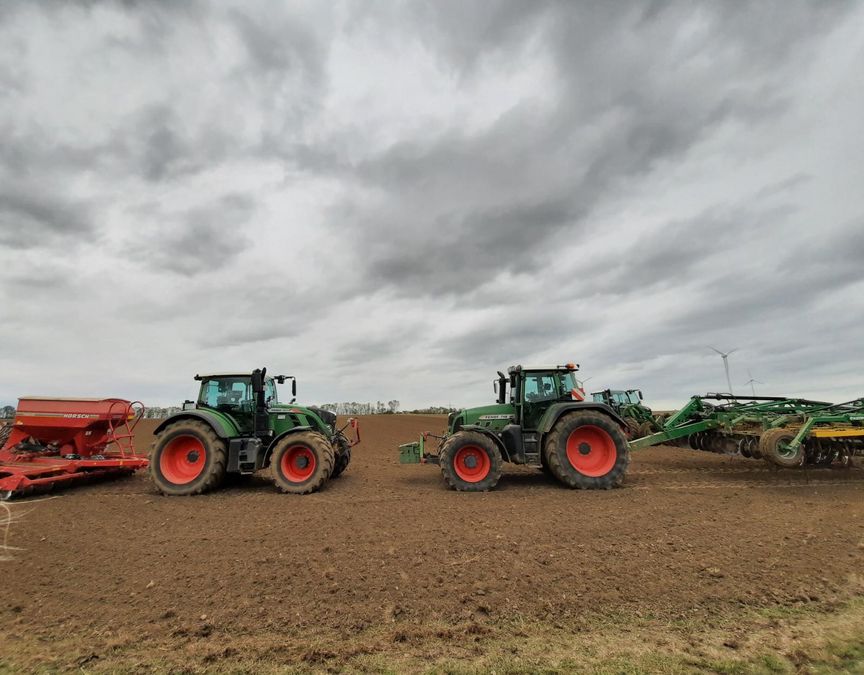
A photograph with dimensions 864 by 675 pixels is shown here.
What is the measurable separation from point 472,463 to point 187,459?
6.18m

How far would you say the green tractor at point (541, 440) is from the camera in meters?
9.64

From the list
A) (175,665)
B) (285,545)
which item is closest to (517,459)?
(285,545)

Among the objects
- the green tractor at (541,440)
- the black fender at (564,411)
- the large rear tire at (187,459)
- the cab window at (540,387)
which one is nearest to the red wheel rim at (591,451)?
the green tractor at (541,440)

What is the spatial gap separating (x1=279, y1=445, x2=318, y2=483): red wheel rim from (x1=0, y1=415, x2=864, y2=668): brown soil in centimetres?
89

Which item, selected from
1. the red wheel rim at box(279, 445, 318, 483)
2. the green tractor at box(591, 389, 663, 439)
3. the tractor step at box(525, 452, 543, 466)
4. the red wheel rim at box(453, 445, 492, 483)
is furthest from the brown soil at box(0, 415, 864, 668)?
the green tractor at box(591, 389, 663, 439)

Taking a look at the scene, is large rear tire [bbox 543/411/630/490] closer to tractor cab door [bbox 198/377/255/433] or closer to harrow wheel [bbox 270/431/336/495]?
harrow wheel [bbox 270/431/336/495]

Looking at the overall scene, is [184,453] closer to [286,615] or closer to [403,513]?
[403,513]

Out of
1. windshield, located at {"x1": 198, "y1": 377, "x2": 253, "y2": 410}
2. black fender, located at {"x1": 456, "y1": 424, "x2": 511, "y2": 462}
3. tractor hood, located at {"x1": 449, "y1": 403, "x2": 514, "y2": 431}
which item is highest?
windshield, located at {"x1": 198, "y1": 377, "x2": 253, "y2": 410}

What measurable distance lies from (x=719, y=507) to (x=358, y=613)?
6.60 meters

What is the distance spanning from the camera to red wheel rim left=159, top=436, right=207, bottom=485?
9.96m

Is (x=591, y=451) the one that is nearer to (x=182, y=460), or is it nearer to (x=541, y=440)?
(x=541, y=440)

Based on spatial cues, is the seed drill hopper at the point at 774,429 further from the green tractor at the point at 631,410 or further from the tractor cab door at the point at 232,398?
the tractor cab door at the point at 232,398

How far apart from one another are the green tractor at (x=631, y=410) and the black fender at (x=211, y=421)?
1238cm

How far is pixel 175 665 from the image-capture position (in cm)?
334
